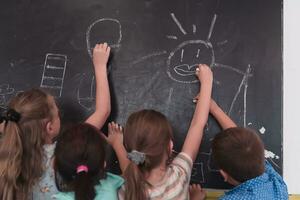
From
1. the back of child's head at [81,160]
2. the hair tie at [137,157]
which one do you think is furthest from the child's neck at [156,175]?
the back of child's head at [81,160]

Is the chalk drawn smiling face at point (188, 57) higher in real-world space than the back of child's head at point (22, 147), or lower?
higher

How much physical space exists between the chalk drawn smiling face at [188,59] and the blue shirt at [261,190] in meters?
0.63

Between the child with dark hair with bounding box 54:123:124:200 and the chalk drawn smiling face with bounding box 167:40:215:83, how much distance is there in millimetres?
605

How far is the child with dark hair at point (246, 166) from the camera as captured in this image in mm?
1746

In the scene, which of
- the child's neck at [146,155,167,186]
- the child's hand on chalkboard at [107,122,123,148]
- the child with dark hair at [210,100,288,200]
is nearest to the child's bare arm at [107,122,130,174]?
the child's hand on chalkboard at [107,122,123,148]

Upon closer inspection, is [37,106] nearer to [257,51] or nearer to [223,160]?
[223,160]

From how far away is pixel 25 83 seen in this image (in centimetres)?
229

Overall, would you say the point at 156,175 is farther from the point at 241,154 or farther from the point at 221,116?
the point at 221,116

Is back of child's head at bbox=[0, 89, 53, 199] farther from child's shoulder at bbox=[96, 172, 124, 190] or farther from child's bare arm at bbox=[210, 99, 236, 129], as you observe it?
child's bare arm at bbox=[210, 99, 236, 129]

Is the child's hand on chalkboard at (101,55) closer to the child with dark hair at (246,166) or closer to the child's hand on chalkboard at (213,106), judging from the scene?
the child's hand on chalkboard at (213,106)

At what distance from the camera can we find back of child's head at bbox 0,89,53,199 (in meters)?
1.83

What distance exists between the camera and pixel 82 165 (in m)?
1.68
